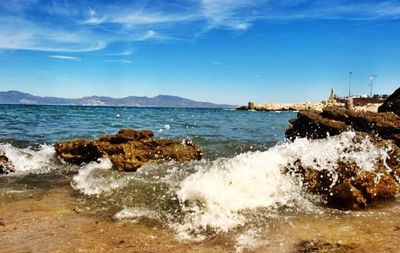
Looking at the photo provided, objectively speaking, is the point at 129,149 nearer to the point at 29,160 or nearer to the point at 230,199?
the point at 29,160

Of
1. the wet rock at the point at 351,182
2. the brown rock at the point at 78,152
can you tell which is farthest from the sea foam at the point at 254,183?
the brown rock at the point at 78,152

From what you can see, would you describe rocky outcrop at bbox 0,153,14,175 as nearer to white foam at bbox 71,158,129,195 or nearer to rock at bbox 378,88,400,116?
white foam at bbox 71,158,129,195

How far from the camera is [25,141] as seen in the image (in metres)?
15.7

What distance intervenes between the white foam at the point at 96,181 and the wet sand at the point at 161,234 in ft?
4.30

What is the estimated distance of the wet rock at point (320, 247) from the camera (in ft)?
14.6

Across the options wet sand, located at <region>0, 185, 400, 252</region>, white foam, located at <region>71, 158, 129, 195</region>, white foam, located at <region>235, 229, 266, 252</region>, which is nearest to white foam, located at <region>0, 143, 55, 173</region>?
white foam, located at <region>71, 158, 129, 195</region>

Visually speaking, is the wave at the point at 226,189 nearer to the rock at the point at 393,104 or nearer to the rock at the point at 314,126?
the rock at the point at 314,126

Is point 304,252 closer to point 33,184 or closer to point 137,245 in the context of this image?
point 137,245

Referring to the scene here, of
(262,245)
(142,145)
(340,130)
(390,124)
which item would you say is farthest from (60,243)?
(390,124)

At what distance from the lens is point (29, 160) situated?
11.1 metres

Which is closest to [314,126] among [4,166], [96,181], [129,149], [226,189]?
[129,149]

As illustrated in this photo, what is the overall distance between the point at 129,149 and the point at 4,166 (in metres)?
3.14

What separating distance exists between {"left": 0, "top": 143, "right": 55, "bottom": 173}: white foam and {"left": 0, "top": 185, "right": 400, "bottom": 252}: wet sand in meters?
4.19

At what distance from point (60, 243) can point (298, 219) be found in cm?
332
